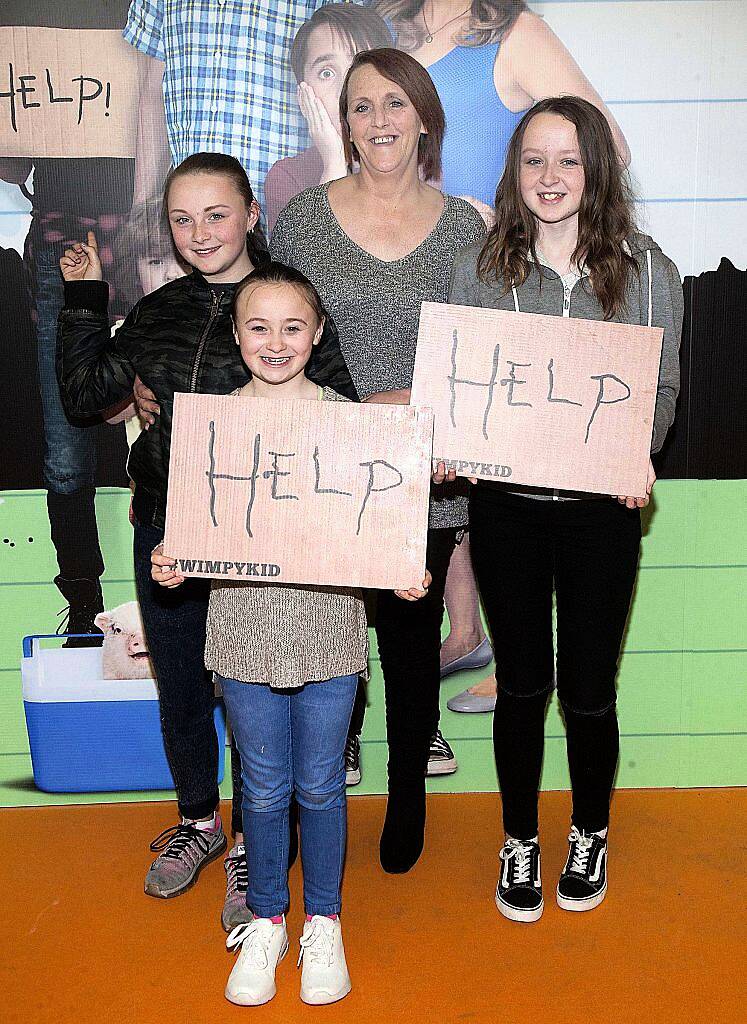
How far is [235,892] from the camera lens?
1.93 metres

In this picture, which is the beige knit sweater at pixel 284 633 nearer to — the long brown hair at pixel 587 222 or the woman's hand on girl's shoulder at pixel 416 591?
the woman's hand on girl's shoulder at pixel 416 591

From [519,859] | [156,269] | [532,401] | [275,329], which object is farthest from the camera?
[156,269]

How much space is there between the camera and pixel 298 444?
155 centimetres

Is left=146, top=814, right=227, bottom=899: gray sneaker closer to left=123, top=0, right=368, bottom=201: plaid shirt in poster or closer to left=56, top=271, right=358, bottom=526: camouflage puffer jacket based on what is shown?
left=56, top=271, right=358, bottom=526: camouflage puffer jacket

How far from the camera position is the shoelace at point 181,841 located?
2088 millimetres

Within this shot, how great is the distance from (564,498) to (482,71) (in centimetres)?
105

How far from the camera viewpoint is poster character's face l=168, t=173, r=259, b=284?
5.64 feet

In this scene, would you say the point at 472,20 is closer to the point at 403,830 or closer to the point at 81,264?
the point at 81,264

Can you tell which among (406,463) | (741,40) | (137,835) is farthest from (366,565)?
(741,40)

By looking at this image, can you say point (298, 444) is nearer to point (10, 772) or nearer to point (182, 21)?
point (182, 21)

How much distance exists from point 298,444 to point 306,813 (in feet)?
2.19

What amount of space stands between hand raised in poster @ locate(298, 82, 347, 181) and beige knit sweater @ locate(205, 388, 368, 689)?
30.5 inches

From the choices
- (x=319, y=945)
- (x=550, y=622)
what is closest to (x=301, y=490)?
(x=550, y=622)

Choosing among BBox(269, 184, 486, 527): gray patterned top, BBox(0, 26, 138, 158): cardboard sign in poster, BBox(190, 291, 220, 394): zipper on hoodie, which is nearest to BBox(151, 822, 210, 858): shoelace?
BBox(269, 184, 486, 527): gray patterned top
